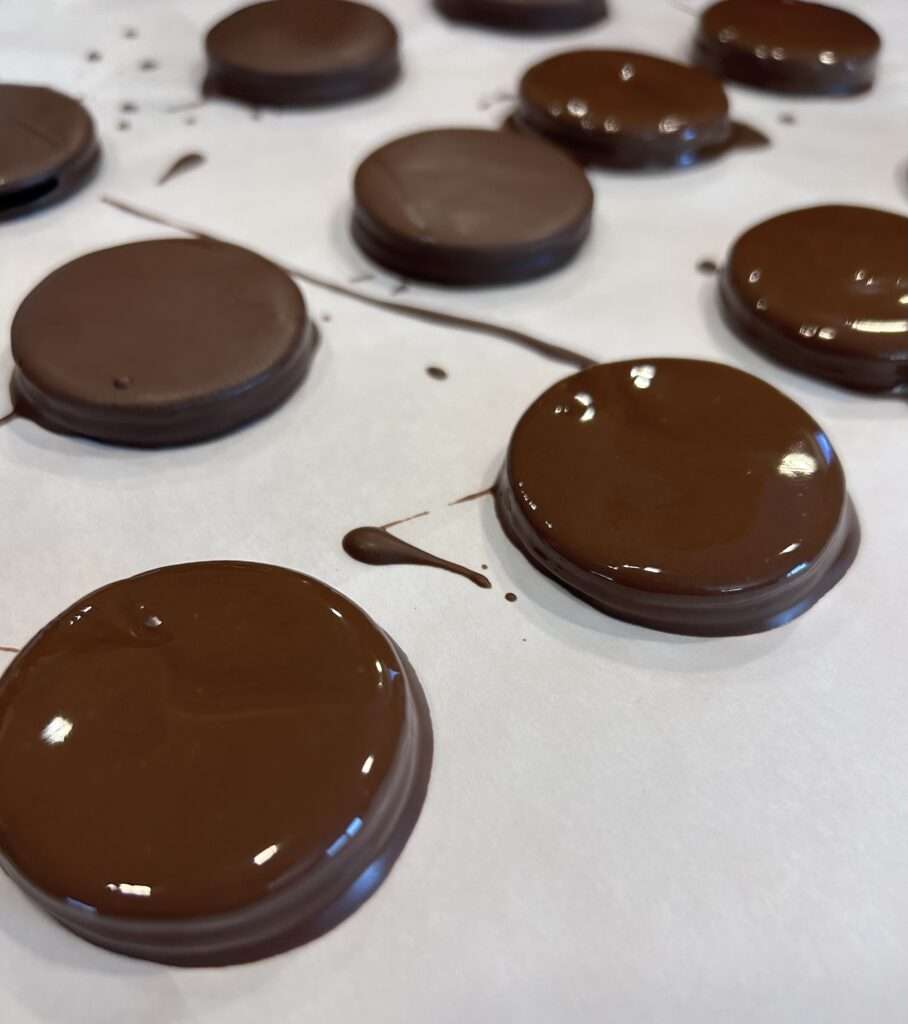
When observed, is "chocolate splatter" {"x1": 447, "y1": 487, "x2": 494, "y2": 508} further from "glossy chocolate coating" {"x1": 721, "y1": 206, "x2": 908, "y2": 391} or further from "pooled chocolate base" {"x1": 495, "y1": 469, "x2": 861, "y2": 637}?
"glossy chocolate coating" {"x1": 721, "y1": 206, "x2": 908, "y2": 391}

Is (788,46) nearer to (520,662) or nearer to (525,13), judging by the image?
(525,13)

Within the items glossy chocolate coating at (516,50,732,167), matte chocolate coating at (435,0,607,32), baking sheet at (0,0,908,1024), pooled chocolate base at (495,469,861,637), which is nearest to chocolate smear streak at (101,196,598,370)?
baking sheet at (0,0,908,1024)

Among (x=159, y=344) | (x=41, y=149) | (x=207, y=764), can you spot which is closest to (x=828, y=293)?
(x=159, y=344)

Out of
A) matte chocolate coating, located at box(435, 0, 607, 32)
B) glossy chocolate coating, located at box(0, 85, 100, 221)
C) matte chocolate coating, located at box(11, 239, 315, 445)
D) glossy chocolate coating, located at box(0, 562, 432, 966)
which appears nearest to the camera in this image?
glossy chocolate coating, located at box(0, 562, 432, 966)

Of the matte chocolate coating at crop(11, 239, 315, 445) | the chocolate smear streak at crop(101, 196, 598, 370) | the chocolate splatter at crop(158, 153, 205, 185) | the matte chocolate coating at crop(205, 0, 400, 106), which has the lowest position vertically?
the chocolate smear streak at crop(101, 196, 598, 370)

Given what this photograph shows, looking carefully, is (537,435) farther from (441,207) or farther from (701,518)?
(441,207)

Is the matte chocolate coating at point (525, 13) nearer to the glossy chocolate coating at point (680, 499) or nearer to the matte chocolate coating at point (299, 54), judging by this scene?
the matte chocolate coating at point (299, 54)
